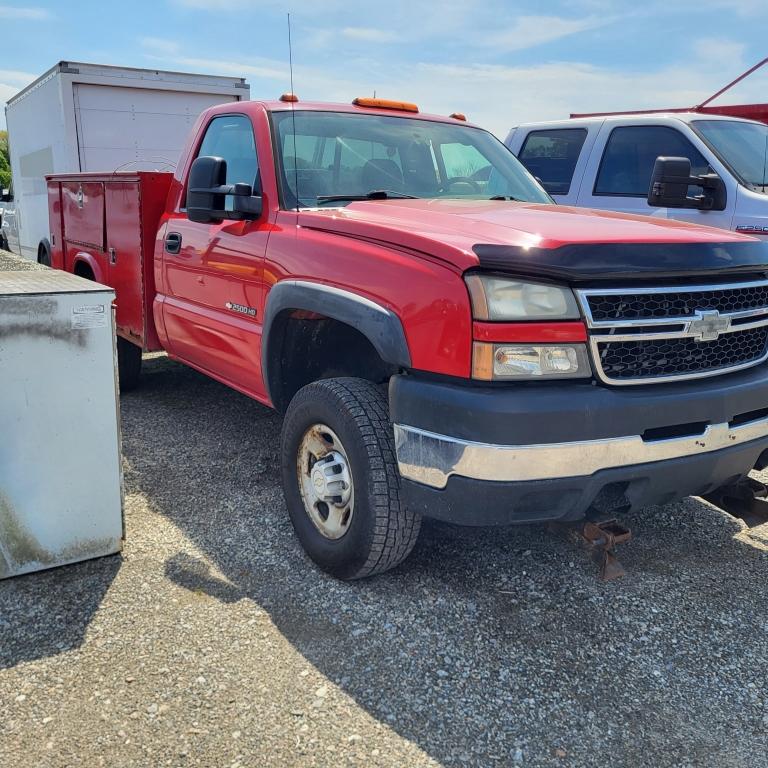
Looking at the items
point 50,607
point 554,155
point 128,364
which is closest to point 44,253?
point 128,364

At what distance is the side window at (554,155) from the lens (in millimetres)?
6957

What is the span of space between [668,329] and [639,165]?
431 cm

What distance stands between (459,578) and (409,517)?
48cm

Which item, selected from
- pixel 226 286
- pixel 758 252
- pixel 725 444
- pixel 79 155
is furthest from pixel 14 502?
pixel 79 155

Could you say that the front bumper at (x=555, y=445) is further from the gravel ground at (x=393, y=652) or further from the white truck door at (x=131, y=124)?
the white truck door at (x=131, y=124)

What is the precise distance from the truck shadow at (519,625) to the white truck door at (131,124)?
6511 mm

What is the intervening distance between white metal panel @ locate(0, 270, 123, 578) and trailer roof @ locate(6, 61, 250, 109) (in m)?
6.79

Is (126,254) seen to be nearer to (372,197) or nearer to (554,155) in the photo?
(372,197)

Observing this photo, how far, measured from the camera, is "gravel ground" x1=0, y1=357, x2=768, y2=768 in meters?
2.30

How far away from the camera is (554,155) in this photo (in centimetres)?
717

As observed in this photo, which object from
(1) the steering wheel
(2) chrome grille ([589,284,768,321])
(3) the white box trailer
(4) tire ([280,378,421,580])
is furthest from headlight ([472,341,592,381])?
(3) the white box trailer

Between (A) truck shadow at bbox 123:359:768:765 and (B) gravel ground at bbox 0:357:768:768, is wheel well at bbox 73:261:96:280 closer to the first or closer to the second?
(A) truck shadow at bbox 123:359:768:765

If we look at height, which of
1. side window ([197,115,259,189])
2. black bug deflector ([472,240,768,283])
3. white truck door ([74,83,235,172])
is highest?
white truck door ([74,83,235,172])

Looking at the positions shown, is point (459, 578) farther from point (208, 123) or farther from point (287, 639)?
point (208, 123)
